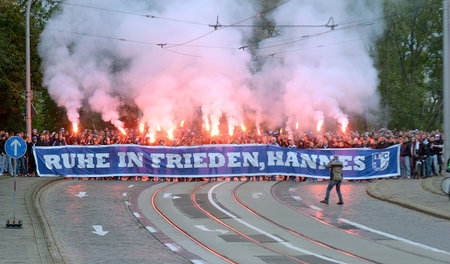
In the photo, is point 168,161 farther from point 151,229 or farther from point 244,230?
point 244,230

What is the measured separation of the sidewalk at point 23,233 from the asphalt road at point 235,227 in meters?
0.46

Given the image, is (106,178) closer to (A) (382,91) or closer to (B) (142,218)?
(B) (142,218)

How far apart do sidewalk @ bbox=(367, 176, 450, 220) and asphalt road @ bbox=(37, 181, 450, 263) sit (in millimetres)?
349

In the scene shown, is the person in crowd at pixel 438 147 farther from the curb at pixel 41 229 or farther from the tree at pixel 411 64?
the tree at pixel 411 64

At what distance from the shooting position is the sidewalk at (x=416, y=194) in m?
19.9

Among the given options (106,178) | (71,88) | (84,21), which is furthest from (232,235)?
(84,21)

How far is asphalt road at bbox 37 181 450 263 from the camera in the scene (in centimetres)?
1391

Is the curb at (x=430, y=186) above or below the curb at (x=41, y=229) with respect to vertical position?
above

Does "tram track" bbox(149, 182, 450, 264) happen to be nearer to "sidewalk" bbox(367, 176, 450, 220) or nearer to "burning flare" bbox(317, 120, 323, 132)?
"sidewalk" bbox(367, 176, 450, 220)

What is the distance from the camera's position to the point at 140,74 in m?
41.2

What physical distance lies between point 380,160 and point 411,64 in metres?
31.8

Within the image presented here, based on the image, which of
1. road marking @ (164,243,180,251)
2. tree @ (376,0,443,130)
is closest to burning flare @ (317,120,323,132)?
tree @ (376,0,443,130)

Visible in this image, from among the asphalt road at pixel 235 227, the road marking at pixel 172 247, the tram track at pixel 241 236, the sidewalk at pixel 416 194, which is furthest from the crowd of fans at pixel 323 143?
the road marking at pixel 172 247

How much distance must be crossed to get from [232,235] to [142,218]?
3.60m
